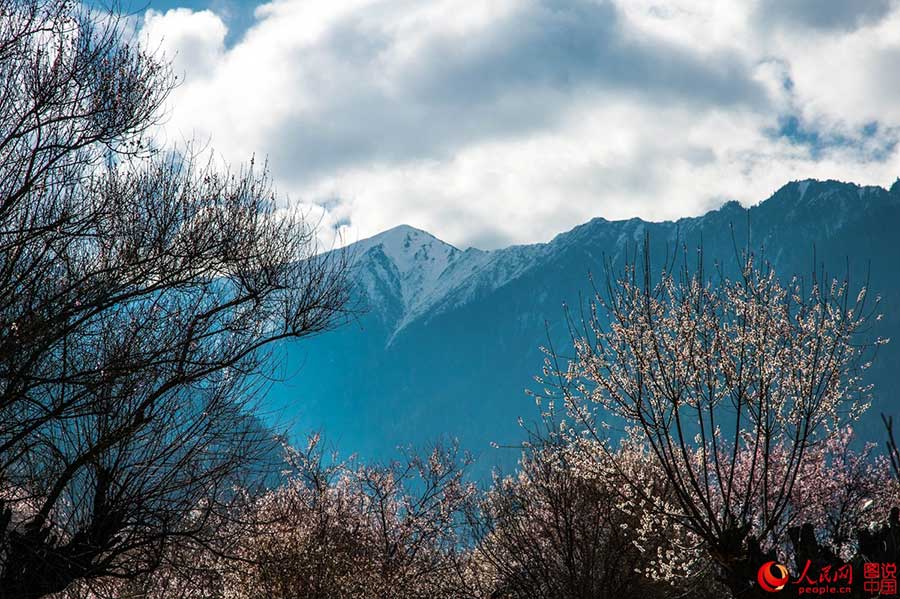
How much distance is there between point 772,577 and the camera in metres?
8.61

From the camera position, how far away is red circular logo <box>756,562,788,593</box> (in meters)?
8.54

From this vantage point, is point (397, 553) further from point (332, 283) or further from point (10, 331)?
point (10, 331)

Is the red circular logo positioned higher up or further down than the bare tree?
further down

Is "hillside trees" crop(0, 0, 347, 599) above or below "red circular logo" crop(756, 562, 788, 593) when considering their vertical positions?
above

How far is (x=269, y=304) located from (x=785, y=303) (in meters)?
6.60

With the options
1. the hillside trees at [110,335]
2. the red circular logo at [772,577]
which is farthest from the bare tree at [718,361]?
the hillside trees at [110,335]

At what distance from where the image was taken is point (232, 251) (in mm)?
9680

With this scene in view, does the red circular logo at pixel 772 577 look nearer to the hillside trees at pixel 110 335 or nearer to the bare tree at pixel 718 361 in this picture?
the bare tree at pixel 718 361

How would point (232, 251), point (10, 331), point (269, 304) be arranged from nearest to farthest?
point (10, 331) → point (232, 251) → point (269, 304)

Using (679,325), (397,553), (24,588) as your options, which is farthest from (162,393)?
(397,553)

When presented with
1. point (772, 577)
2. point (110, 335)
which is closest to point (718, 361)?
point (772, 577)

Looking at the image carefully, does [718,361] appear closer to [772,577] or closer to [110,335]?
[772,577]

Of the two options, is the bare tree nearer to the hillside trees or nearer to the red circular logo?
the red circular logo

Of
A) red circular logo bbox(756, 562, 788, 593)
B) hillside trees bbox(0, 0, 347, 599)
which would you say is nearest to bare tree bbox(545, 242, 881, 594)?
red circular logo bbox(756, 562, 788, 593)
